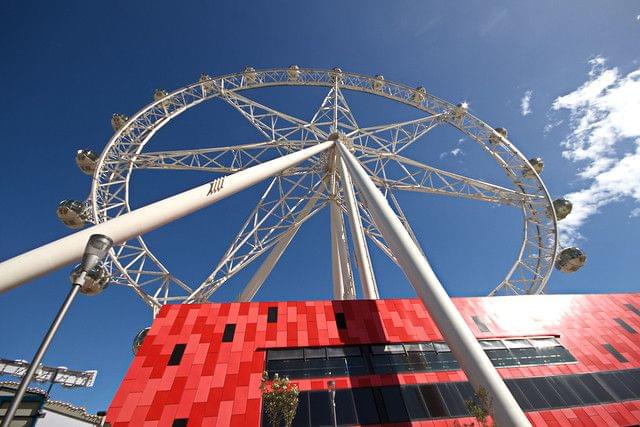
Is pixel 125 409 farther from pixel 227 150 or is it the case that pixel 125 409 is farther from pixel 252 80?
pixel 252 80

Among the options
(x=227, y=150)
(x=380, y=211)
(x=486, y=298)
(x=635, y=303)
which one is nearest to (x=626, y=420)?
(x=486, y=298)

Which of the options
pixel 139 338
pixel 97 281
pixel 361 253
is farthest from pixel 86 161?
pixel 361 253

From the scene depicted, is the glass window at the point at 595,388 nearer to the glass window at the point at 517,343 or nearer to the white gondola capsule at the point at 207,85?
the glass window at the point at 517,343

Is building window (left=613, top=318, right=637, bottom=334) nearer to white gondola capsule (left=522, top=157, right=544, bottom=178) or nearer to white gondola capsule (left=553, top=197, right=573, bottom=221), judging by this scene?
white gondola capsule (left=553, top=197, right=573, bottom=221)

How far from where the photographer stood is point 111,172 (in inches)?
824

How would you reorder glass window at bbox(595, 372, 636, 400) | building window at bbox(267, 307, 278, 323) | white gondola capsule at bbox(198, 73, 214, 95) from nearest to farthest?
glass window at bbox(595, 372, 636, 400) < building window at bbox(267, 307, 278, 323) < white gondola capsule at bbox(198, 73, 214, 95)

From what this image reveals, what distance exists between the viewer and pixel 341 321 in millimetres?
17859

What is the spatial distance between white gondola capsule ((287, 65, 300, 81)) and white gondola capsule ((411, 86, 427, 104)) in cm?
1171

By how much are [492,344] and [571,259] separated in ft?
47.5

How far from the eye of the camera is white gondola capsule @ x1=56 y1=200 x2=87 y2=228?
63.8ft

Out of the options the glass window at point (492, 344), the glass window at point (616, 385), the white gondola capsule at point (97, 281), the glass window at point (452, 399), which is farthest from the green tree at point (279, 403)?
the glass window at point (616, 385)

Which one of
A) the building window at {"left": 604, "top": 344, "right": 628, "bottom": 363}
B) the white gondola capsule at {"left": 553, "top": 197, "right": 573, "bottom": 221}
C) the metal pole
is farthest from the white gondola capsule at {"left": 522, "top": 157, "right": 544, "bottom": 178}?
the metal pole

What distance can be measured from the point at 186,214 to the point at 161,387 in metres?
8.68

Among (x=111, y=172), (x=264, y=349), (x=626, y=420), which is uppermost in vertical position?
(x=111, y=172)
